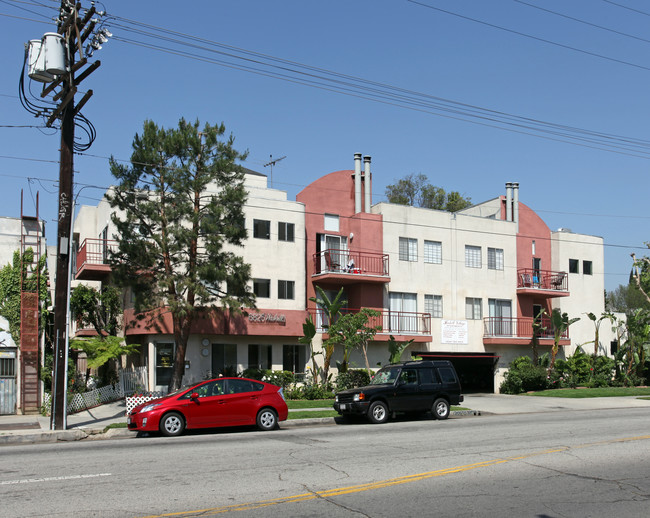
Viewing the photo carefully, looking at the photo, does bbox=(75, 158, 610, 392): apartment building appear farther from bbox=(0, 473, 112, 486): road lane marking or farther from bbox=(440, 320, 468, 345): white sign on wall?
bbox=(0, 473, 112, 486): road lane marking

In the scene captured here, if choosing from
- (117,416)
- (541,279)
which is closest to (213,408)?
(117,416)

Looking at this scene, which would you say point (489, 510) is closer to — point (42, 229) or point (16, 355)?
point (16, 355)

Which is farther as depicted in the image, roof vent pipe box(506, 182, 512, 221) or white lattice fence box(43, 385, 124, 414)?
roof vent pipe box(506, 182, 512, 221)

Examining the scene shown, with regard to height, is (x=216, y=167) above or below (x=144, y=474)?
above

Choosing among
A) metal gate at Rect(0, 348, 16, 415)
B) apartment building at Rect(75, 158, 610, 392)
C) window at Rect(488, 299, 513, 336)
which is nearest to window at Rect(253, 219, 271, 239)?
apartment building at Rect(75, 158, 610, 392)

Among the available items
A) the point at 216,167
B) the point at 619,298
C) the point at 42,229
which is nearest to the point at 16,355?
the point at 42,229

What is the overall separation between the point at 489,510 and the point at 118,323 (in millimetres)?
24806

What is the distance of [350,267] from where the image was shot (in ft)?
103

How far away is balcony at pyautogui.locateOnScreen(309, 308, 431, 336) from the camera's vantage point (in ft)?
101

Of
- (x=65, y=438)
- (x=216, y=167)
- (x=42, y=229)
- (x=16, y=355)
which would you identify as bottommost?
(x=65, y=438)

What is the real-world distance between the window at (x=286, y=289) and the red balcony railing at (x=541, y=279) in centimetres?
1392

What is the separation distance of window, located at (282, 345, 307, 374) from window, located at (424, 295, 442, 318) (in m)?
7.24

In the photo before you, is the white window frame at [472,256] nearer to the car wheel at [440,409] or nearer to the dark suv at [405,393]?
the dark suv at [405,393]

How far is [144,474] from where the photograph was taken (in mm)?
10672
